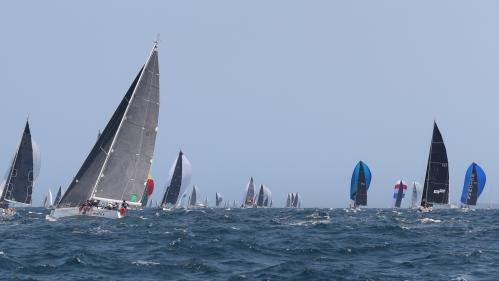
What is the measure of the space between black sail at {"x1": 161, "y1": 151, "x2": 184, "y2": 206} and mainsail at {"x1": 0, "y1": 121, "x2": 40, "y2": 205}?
38.2 m

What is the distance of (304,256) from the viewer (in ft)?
82.3

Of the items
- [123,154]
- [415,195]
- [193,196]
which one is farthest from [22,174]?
[193,196]

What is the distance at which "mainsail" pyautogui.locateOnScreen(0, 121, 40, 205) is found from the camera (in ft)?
202

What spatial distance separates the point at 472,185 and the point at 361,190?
55.6 ft

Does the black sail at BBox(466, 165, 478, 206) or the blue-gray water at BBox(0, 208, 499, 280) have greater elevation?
the black sail at BBox(466, 165, 478, 206)

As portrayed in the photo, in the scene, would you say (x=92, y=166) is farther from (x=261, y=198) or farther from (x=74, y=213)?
(x=261, y=198)

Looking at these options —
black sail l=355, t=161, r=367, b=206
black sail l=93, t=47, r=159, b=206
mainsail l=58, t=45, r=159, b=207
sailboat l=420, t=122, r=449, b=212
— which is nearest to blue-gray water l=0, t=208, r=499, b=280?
mainsail l=58, t=45, r=159, b=207

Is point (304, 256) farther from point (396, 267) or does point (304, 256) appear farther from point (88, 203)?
point (88, 203)

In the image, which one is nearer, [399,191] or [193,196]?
[399,191]

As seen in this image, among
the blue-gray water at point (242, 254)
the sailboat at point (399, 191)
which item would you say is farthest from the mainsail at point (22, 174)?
the sailboat at point (399, 191)

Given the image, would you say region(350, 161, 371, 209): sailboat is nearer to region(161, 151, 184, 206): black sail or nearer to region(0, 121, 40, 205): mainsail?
region(161, 151, 184, 206): black sail

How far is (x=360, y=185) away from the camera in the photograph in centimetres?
9812

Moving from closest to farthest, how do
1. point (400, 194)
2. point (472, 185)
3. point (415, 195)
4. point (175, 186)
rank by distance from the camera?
point (472, 185)
point (175, 186)
point (400, 194)
point (415, 195)

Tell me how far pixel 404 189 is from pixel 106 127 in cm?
10253
